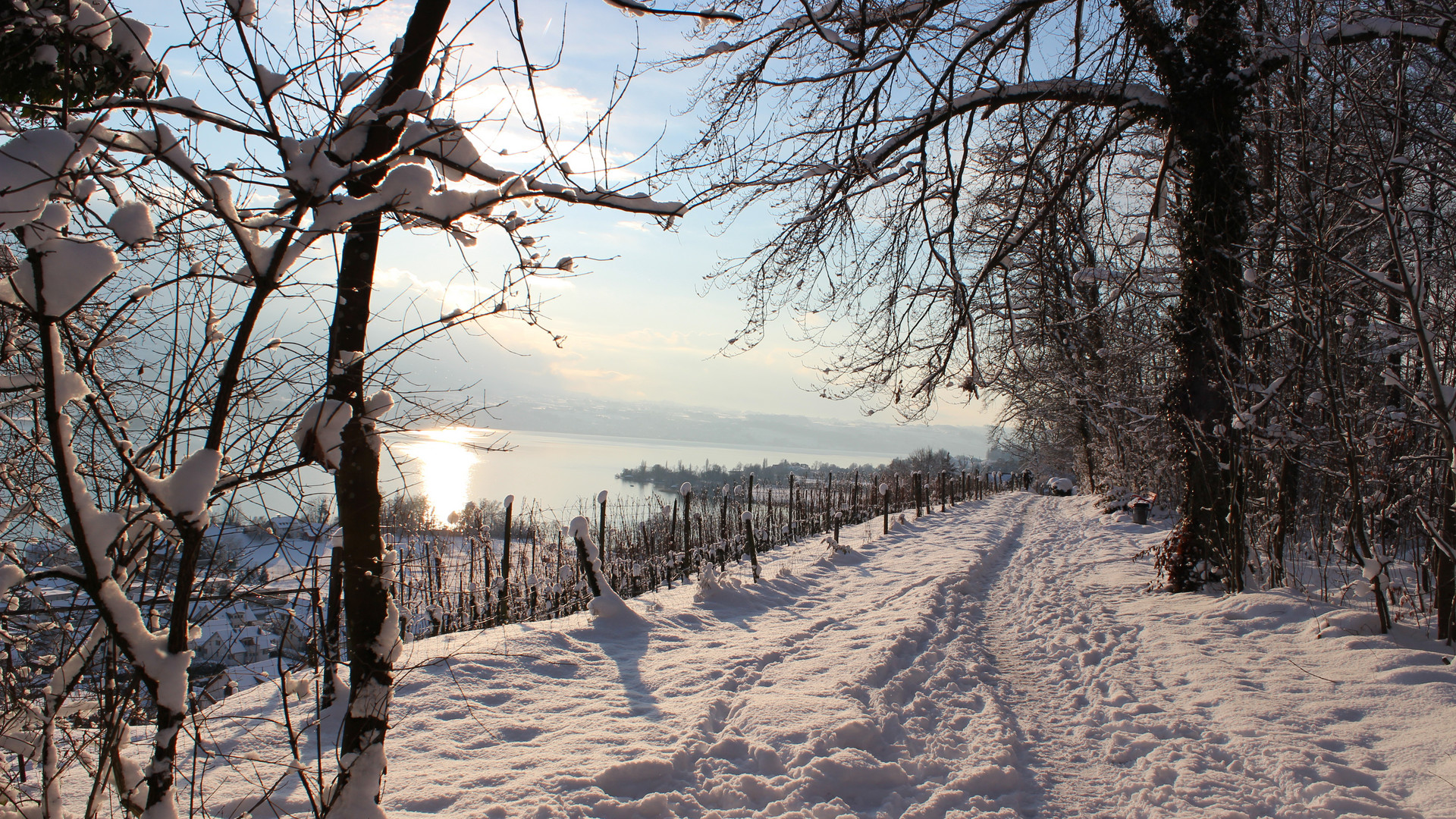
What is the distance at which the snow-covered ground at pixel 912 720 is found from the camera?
282 centimetres

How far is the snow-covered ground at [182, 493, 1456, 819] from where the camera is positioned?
2816mm

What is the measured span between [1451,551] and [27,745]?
6183 mm

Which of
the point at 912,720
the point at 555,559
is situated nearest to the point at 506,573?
the point at 912,720

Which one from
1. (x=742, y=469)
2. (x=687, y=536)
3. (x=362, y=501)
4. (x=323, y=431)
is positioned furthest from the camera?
(x=742, y=469)

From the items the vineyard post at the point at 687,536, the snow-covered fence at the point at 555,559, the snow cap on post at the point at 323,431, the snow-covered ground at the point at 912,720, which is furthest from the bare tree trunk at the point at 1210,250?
the snow cap on post at the point at 323,431

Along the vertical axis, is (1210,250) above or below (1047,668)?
above

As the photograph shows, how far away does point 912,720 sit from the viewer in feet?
12.2

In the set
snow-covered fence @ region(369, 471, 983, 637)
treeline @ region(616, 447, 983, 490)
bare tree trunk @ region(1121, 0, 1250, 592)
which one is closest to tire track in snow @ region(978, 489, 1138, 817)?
bare tree trunk @ region(1121, 0, 1250, 592)

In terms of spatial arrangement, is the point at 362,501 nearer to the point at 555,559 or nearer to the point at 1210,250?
the point at 1210,250

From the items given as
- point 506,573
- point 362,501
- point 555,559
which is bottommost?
point 555,559

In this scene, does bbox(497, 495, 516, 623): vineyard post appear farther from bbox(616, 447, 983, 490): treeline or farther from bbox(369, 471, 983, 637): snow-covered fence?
bbox(616, 447, 983, 490): treeline

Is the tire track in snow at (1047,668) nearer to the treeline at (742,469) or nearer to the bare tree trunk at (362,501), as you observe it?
the bare tree trunk at (362,501)

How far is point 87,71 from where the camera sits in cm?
154

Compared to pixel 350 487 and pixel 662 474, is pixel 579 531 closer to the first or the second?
pixel 350 487
